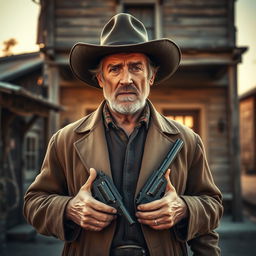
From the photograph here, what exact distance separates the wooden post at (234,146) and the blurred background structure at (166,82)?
0.02 meters

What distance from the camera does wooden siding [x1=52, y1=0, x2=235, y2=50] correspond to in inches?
335

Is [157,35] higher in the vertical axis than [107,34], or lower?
higher

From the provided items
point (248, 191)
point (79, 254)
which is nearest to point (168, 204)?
point (79, 254)

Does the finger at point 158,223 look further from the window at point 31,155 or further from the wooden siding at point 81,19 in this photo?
the wooden siding at point 81,19

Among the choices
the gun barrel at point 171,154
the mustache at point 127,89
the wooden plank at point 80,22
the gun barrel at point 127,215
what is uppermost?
the wooden plank at point 80,22

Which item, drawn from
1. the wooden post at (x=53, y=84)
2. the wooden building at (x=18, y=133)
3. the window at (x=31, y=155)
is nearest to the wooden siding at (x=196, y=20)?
the wooden post at (x=53, y=84)

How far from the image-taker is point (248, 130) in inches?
867

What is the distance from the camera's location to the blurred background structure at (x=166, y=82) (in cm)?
781

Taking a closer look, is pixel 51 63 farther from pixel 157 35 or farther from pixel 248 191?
pixel 248 191

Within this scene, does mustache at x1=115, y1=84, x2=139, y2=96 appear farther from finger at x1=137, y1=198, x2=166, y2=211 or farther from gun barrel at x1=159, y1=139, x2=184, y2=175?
finger at x1=137, y1=198, x2=166, y2=211

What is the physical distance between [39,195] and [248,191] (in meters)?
12.8

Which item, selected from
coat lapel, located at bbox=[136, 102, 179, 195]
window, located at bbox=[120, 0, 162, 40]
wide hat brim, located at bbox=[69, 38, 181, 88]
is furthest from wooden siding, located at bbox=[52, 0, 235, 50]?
coat lapel, located at bbox=[136, 102, 179, 195]

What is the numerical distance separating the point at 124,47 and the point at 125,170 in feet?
2.08

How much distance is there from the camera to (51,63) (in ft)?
25.6
